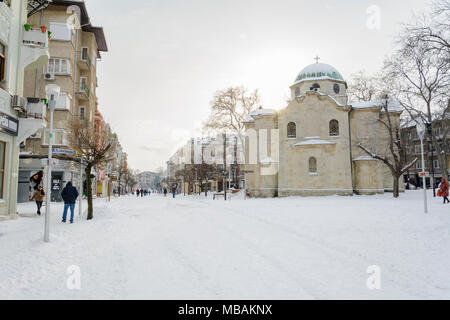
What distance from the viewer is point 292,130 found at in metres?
34.3

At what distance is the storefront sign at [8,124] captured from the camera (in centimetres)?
1261

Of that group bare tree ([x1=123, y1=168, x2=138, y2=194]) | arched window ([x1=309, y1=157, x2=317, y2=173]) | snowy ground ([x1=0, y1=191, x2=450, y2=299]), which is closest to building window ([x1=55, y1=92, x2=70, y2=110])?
snowy ground ([x1=0, y1=191, x2=450, y2=299])

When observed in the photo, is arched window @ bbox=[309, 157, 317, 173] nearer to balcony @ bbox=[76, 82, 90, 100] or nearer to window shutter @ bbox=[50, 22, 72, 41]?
balcony @ bbox=[76, 82, 90, 100]

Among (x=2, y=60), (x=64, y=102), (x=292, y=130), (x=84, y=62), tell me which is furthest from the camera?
(x=292, y=130)

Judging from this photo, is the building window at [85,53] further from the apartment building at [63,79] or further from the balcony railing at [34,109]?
the balcony railing at [34,109]

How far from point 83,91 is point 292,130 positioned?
2185 centimetres

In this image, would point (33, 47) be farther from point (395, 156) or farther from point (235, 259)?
point (395, 156)

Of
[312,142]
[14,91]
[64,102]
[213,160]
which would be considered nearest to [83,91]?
[64,102]

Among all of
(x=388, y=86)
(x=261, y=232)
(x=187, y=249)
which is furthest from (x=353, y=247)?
(x=388, y=86)

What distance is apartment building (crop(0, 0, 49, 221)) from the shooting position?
12969mm

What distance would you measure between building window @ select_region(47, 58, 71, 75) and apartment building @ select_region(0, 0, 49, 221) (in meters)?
13.9

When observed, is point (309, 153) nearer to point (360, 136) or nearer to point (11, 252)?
point (360, 136)

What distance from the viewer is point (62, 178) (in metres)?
28.7
